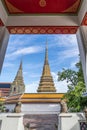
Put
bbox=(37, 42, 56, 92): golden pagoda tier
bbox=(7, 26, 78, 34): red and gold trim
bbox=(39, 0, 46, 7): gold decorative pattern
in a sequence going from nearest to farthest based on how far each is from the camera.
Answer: bbox=(39, 0, 46, 7): gold decorative pattern, bbox=(7, 26, 78, 34): red and gold trim, bbox=(37, 42, 56, 92): golden pagoda tier

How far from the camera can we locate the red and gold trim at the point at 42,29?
2.01 m

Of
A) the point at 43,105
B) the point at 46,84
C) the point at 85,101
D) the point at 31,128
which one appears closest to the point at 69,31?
the point at 85,101

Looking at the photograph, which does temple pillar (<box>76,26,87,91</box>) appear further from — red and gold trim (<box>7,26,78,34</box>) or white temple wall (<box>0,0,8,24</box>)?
white temple wall (<box>0,0,8,24</box>)

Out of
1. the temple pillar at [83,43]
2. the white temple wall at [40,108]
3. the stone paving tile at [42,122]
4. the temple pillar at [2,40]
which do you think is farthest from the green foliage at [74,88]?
the white temple wall at [40,108]

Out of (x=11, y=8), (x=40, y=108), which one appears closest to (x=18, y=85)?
(x=40, y=108)

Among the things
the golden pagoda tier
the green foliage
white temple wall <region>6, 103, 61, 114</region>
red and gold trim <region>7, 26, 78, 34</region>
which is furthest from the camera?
the golden pagoda tier

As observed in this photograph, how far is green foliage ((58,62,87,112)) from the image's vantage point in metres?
4.34

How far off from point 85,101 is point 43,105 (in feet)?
14.4

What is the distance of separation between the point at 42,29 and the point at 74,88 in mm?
2995

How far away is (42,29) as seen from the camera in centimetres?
206

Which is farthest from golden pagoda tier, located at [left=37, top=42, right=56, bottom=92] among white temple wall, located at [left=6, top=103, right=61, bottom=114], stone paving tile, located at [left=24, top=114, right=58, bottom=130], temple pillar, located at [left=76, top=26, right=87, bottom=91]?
temple pillar, located at [left=76, top=26, right=87, bottom=91]

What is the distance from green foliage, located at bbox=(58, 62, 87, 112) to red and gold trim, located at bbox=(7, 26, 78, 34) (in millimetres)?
2671

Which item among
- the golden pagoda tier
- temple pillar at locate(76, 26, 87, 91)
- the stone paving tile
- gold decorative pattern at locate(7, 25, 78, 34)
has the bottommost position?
the stone paving tile

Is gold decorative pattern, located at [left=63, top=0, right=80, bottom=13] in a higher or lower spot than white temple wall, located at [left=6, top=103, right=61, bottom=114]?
higher
